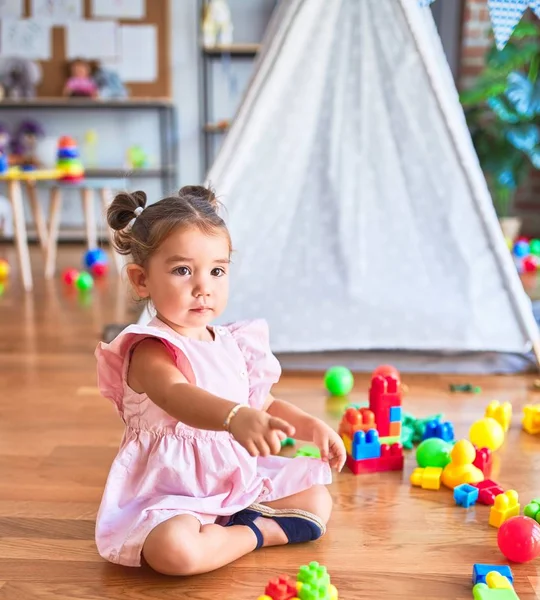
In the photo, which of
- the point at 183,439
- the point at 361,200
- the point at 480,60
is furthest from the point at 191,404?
the point at 480,60

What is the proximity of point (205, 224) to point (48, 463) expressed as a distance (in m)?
0.63

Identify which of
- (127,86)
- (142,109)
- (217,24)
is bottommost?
(142,109)

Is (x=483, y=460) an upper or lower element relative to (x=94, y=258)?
lower

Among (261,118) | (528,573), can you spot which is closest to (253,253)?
(261,118)

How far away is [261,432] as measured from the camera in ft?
2.86

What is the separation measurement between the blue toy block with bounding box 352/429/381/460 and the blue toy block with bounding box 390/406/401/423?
0.04 metres

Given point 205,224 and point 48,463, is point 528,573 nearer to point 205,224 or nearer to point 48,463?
point 205,224

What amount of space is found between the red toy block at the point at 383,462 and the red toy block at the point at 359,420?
5 centimetres

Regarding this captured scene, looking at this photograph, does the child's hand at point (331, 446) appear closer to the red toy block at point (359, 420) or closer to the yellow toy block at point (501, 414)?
the red toy block at point (359, 420)

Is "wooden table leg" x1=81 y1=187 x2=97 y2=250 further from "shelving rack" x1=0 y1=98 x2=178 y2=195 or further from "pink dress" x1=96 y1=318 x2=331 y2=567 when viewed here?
"pink dress" x1=96 y1=318 x2=331 y2=567

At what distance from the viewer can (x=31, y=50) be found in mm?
4523

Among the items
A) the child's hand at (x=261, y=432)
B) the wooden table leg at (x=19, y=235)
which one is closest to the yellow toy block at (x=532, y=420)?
the child's hand at (x=261, y=432)

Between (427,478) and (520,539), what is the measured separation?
28 cm

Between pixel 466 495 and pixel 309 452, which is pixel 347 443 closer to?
pixel 309 452
